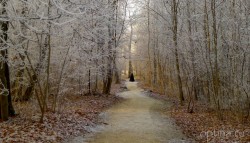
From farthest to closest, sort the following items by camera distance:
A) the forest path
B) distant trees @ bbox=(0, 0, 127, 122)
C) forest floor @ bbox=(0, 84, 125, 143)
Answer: the forest path, forest floor @ bbox=(0, 84, 125, 143), distant trees @ bbox=(0, 0, 127, 122)

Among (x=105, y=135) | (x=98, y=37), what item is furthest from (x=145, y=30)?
(x=105, y=135)

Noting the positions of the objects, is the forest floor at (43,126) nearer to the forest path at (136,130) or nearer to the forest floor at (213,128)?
the forest path at (136,130)

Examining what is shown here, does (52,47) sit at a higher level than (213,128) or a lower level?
higher

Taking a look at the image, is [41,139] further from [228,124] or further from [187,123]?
[228,124]

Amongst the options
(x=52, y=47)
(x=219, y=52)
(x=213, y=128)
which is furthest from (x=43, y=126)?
A: (x=219, y=52)

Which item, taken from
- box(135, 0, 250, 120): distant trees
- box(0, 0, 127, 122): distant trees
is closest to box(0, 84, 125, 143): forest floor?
box(0, 0, 127, 122): distant trees

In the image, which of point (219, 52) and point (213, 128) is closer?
point (213, 128)

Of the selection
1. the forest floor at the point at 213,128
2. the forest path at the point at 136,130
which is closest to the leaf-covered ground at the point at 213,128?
the forest floor at the point at 213,128

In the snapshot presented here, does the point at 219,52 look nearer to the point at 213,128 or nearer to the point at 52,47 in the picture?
the point at 213,128

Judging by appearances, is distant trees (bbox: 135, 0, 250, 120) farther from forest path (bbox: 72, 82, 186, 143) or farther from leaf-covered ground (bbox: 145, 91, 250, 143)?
forest path (bbox: 72, 82, 186, 143)

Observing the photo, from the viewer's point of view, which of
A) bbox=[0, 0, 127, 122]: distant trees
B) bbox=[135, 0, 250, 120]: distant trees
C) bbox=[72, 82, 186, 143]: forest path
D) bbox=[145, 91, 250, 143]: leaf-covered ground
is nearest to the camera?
bbox=[0, 0, 127, 122]: distant trees

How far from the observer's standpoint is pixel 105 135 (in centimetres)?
976

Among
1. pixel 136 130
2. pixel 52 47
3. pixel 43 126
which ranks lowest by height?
pixel 136 130

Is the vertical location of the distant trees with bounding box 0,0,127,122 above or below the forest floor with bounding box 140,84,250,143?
above
